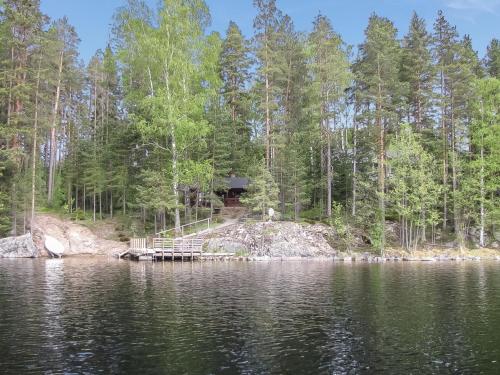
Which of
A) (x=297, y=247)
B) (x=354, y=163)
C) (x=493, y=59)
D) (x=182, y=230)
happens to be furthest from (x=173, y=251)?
(x=493, y=59)

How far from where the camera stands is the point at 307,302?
21922 mm

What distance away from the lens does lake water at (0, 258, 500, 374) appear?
43.4ft

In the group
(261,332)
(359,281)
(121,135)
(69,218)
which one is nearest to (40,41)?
(121,135)

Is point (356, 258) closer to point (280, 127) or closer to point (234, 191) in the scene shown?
point (280, 127)

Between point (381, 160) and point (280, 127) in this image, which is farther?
point (280, 127)

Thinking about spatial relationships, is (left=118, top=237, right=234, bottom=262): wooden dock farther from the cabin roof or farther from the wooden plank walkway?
the cabin roof

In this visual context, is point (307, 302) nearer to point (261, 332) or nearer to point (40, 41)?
point (261, 332)

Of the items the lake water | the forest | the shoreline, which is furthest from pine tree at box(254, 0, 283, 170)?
the lake water

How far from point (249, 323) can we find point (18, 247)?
3313cm

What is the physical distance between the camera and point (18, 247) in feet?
142

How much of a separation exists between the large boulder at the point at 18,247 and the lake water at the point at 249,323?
1282 centimetres

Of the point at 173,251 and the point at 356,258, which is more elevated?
the point at 173,251

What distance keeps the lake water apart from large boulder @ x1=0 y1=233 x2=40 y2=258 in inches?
505

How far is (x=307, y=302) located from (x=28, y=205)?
33279 mm
